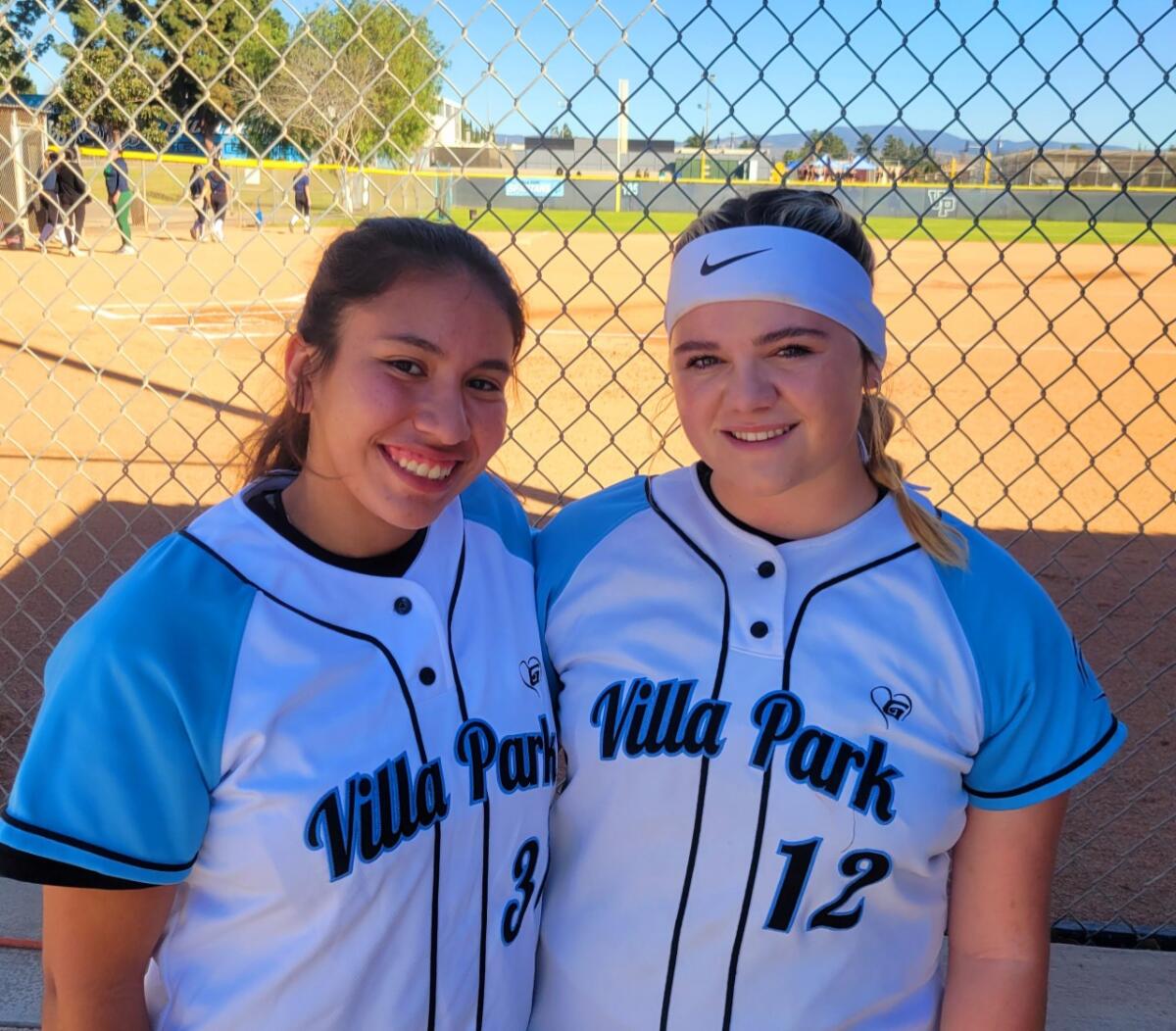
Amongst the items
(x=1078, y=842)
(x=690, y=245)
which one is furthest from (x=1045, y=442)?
(x=690, y=245)

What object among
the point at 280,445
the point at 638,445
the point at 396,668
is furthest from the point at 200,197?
the point at 396,668

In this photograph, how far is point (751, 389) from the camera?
5.00 feet

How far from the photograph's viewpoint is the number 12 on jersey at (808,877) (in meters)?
1.50

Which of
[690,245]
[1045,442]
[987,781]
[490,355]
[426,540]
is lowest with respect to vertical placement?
[987,781]

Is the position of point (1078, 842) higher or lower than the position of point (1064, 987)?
higher

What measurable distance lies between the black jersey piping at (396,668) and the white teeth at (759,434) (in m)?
0.57

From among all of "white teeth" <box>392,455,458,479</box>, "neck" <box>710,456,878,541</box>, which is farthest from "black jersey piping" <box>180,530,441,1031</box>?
"neck" <box>710,456,878,541</box>

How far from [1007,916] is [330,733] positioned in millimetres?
964

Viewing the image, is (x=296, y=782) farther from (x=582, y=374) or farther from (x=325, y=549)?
(x=582, y=374)

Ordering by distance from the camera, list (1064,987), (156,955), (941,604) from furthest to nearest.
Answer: (1064,987) < (941,604) < (156,955)

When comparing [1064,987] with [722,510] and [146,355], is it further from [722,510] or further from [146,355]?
[146,355]

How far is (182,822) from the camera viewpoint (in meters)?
1.31

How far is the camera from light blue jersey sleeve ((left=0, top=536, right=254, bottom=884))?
1272mm

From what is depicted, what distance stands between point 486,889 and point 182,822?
0.43 metres
